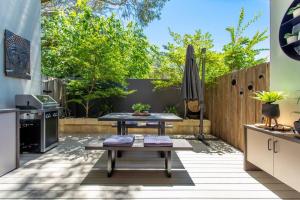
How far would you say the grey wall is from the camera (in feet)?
28.7

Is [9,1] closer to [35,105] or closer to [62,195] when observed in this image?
[35,105]

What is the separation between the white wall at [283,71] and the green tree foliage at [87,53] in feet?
14.9

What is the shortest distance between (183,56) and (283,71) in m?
3.83

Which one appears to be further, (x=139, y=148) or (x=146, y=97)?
(x=146, y=97)

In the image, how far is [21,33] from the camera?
19.0 ft

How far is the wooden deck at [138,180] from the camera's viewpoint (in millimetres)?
3113

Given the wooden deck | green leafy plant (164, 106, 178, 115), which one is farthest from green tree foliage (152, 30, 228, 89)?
the wooden deck

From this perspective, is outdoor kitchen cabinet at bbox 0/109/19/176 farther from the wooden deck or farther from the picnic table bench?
the picnic table bench

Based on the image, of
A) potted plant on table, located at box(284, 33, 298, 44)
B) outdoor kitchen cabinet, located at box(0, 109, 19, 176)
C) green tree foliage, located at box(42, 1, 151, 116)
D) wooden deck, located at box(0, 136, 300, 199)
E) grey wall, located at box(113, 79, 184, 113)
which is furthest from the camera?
grey wall, located at box(113, 79, 184, 113)

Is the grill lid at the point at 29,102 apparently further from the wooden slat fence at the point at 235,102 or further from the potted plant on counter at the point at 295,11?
the potted plant on counter at the point at 295,11

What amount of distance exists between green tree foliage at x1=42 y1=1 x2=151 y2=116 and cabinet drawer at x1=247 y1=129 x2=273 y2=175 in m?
4.78

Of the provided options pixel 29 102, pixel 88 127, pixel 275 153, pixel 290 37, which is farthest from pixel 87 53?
pixel 275 153

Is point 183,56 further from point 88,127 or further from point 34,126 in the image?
point 34,126

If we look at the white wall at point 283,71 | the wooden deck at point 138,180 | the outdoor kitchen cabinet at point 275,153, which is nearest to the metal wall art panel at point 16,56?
the wooden deck at point 138,180
